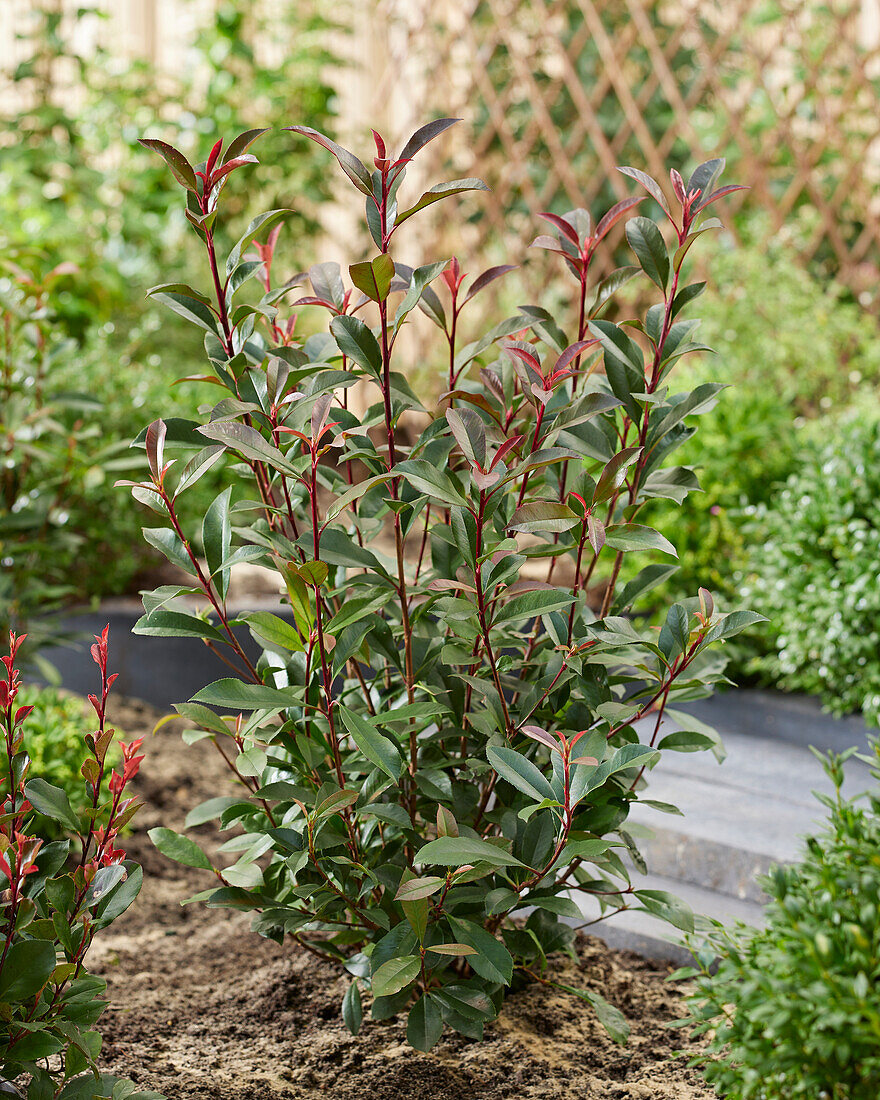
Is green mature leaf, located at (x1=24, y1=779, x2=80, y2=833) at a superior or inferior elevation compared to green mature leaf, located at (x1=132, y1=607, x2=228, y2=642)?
inferior

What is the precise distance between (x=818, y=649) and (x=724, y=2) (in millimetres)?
4783

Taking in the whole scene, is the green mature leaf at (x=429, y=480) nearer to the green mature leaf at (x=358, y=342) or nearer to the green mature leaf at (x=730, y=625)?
the green mature leaf at (x=358, y=342)

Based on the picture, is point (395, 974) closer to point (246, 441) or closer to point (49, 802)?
point (49, 802)

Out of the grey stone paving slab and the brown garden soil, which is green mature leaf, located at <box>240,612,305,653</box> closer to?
the brown garden soil

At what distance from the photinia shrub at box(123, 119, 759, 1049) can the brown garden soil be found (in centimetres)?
11

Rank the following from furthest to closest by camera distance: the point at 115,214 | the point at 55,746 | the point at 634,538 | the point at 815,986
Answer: the point at 115,214, the point at 55,746, the point at 634,538, the point at 815,986

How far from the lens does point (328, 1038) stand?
1510 mm

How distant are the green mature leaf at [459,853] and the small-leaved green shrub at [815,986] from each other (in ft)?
0.92

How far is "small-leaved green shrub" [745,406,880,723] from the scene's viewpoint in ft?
7.91

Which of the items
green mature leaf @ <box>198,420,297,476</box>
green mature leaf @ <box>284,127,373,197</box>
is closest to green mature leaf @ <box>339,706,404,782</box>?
green mature leaf @ <box>198,420,297,476</box>

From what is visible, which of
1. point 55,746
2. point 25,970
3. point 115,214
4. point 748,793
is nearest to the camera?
point 25,970

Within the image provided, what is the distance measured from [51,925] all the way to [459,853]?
49cm

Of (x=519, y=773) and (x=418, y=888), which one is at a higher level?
(x=519, y=773)

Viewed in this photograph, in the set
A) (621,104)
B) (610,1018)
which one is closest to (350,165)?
(610,1018)
